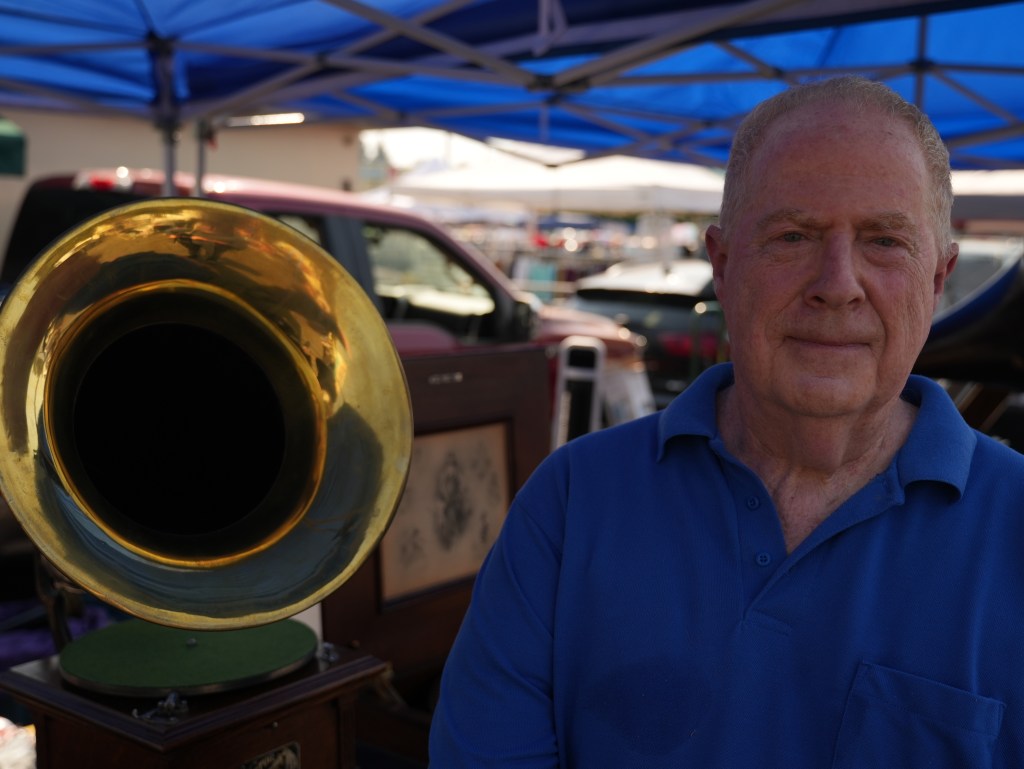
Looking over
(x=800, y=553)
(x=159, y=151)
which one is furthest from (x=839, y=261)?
(x=159, y=151)

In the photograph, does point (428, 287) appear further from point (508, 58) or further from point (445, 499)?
point (445, 499)

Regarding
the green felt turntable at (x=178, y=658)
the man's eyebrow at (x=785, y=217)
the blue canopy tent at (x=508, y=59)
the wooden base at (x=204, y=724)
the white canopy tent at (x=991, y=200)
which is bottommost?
the wooden base at (x=204, y=724)

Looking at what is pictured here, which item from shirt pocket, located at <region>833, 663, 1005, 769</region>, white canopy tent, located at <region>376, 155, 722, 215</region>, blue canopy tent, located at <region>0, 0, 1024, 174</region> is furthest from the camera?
white canopy tent, located at <region>376, 155, 722, 215</region>

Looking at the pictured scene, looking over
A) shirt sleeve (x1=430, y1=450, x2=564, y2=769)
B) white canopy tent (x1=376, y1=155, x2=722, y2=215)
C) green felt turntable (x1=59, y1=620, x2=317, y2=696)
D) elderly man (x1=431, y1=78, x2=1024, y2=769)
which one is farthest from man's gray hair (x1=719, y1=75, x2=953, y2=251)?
white canopy tent (x1=376, y1=155, x2=722, y2=215)

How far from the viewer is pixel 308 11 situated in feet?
11.9

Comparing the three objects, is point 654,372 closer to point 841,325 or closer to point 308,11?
point 308,11

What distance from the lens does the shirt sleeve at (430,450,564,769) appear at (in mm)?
1210

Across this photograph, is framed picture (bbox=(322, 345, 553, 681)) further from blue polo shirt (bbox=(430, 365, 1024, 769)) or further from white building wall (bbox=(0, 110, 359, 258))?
white building wall (bbox=(0, 110, 359, 258))

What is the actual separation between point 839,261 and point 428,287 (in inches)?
191

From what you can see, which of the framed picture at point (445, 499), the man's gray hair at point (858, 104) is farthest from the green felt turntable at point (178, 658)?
the man's gray hair at point (858, 104)

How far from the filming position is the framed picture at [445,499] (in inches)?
87.2

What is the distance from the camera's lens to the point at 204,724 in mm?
1342

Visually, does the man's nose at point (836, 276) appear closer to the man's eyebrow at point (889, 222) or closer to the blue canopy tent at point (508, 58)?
the man's eyebrow at point (889, 222)

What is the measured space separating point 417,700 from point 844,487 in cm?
140
